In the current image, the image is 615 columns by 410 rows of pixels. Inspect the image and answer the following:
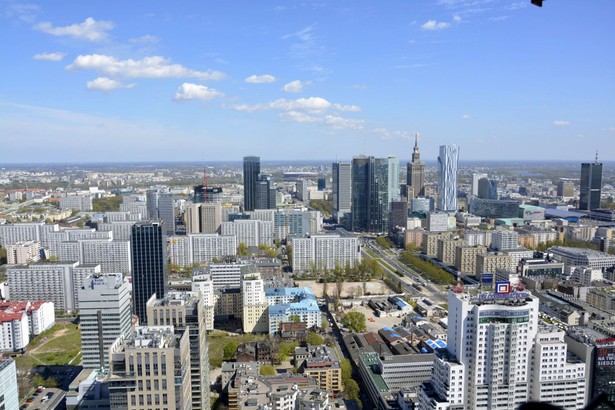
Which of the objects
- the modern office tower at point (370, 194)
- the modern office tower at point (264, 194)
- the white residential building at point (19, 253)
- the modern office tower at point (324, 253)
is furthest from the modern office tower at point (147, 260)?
the modern office tower at point (370, 194)

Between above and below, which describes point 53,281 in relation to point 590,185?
below

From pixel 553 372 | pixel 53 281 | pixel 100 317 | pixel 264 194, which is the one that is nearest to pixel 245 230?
pixel 264 194

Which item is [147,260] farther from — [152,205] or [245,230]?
[152,205]

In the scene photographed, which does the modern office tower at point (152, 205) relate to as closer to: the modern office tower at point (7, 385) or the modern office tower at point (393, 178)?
the modern office tower at point (393, 178)

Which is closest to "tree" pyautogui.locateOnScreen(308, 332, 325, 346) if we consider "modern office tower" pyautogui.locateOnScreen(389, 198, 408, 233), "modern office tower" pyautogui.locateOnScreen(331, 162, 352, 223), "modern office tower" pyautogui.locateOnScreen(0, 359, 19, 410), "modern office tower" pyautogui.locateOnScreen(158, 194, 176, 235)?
"modern office tower" pyautogui.locateOnScreen(0, 359, 19, 410)

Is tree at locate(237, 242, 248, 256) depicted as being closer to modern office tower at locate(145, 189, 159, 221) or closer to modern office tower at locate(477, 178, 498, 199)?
modern office tower at locate(145, 189, 159, 221)

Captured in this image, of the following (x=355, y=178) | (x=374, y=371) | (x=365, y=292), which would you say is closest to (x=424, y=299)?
(x=365, y=292)
